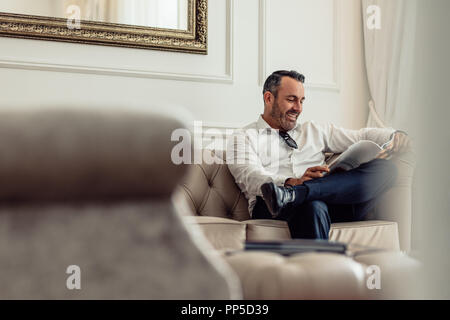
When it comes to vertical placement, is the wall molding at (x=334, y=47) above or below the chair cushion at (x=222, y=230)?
above

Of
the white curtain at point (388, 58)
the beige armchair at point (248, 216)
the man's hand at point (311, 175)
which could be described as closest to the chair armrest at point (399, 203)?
the beige armchair at point (248, 216)

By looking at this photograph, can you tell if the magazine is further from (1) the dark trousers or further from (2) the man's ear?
(2) the man's ear

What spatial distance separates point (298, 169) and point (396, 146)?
0.38 metres

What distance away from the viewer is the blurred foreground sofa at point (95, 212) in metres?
0.47

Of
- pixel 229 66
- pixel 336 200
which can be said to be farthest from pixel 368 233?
pixel 229 66

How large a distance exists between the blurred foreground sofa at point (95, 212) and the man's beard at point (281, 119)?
1599mm

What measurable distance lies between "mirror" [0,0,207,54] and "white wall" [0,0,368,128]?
4cm

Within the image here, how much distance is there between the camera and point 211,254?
0.53 m

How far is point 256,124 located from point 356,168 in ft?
1.64

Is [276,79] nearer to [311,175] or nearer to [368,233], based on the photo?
[311,175]

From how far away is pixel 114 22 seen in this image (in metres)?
2.41

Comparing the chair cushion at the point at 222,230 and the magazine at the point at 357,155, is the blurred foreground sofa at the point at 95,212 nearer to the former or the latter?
the chair cushion at the point at 222,230

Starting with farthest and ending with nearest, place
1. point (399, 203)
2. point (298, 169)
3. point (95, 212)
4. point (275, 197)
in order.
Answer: point (298, 169)
point (399, 203)
point (275, 197)
point (95, 212)

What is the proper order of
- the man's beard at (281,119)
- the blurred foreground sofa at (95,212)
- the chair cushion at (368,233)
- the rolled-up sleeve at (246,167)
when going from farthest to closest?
the man's beard at (281,119) → the rolled-up sleeve at (246,167) → the chair cushion at (368,233) → the blurred foreground sofa at (95,212)
